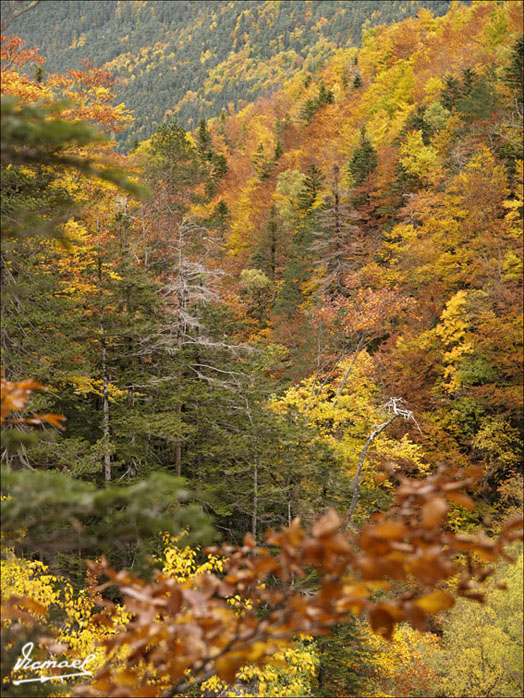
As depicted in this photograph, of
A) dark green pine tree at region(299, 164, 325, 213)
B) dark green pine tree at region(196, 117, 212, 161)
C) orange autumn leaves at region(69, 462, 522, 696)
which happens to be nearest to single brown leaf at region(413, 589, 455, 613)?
orange autumn leaves at region(69, 462, 522, 696)

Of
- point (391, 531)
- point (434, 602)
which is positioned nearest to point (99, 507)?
point (391, 531)

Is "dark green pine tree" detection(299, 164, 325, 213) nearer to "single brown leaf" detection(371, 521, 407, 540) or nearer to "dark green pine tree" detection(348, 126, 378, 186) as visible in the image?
"dark green pine tree" detection(348, 126, 378, 186)

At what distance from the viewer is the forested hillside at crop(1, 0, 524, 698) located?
2.08 m

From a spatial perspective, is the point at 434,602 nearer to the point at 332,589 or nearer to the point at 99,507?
the point at 332,589

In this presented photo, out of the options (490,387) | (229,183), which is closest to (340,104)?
(229,183)

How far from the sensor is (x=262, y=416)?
45.6 ft

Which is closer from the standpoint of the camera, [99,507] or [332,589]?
[332,589]

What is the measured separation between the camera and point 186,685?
2.29 metres

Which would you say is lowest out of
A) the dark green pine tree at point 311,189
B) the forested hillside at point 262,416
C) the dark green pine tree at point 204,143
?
the forested hillside at point 262,416

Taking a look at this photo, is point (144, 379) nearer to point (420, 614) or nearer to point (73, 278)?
point (73, 278)

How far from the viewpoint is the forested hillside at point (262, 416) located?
2084 millimetres

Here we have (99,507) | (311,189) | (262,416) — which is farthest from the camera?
(311,189)

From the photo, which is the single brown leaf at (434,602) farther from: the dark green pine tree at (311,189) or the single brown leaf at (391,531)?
the dark green pine tree at (311,189)

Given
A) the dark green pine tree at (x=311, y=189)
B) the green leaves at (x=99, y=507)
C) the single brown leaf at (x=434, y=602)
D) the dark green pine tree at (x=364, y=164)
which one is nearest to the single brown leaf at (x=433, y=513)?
the single brown leaf at (x=434, y=602)
